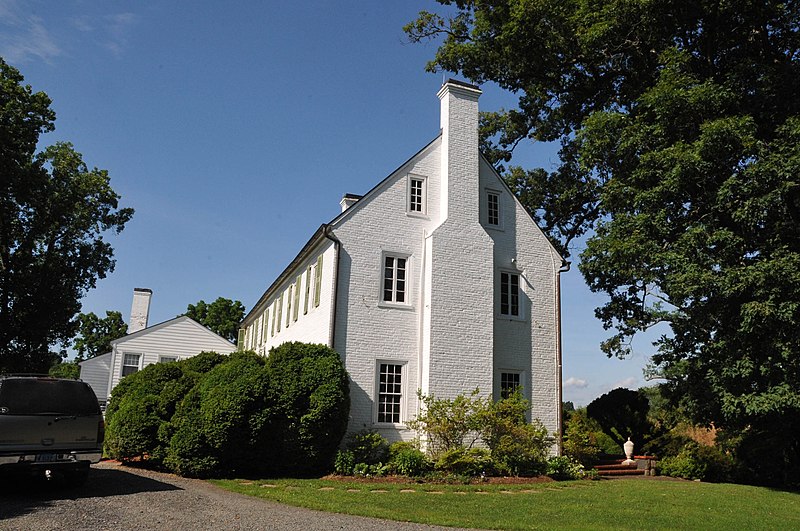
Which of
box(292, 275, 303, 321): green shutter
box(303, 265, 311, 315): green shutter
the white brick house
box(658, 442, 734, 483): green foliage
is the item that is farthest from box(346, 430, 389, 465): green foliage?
box(658, 442, 734, 483): green foliage

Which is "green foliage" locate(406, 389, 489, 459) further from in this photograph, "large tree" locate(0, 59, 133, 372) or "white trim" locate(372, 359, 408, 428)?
"large tree" locate(0, 59, 133, 372)

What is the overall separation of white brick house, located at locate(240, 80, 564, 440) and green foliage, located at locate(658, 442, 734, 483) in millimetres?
4233

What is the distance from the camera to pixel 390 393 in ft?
56.0

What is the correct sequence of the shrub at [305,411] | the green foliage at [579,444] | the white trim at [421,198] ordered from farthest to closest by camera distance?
the white trim at [421,198]
the green foliage at [579,444]
the shrub at [305,411]

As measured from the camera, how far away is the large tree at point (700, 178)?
14.9 meters

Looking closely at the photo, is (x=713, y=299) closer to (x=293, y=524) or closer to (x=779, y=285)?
(x=779, y=285)

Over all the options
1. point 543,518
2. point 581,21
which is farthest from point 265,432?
point 581,21

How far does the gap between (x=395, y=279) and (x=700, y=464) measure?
11.1 metres

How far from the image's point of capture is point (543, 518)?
9.98 m

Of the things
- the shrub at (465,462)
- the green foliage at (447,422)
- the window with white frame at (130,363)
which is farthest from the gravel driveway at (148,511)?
the window with white frame at (130,363)

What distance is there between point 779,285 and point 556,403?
23.6ft

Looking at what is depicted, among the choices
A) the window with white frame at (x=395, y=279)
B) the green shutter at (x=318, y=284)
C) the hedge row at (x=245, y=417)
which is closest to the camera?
the hedge row at (x=245, y=417)

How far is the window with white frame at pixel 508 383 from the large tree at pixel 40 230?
23.2 m

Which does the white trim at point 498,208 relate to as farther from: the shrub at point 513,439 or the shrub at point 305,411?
the shrub at point 305,411
